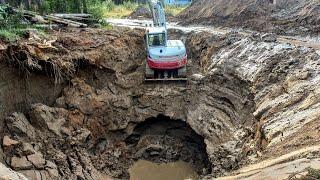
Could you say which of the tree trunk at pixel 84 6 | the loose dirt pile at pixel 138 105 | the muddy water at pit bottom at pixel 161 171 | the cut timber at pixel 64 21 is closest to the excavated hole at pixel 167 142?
the loose dirt pile at pixel 138 105

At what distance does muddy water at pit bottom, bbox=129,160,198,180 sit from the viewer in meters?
18.0

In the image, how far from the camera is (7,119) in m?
15.4

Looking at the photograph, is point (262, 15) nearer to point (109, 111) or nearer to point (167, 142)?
point (167, 142)

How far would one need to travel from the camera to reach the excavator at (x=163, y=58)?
2045 centimetres

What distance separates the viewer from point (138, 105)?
20453 millimetres

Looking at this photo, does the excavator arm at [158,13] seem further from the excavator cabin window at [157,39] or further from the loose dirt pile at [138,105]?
Result: the excavator cabin window at [157,39]

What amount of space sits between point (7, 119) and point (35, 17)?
6.29 meters

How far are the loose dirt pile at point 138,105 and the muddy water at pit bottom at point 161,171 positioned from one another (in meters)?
0.35

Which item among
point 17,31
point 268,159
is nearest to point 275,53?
point 268,159

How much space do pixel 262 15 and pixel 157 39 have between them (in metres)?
9.81

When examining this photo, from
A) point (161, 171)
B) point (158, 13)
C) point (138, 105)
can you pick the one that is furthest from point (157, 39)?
point (161, 171)

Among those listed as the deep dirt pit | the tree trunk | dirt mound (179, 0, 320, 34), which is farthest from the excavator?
dirt mound (179, 0, 320, 34)

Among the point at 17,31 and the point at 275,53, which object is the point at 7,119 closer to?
the point at 17,31

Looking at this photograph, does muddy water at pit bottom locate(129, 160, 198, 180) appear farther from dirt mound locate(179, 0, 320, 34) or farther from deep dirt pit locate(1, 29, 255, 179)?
dirt mound locate(179, 0, 320, 34)
